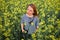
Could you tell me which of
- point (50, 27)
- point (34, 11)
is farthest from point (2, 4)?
point (50, 27)

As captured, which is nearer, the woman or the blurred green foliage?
the blurred green foliage

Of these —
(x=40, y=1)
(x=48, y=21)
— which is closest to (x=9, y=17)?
(x=48, y=21)

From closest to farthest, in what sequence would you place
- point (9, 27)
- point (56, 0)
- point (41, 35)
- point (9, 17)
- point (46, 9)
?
point (41, 35)
point (9, 27)
point (9, 17)
point (46, 9)
point (56, 0)

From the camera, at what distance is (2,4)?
521 cm

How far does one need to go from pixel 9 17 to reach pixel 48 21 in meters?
0.70

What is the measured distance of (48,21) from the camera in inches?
172

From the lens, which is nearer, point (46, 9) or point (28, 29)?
point (28, 29)

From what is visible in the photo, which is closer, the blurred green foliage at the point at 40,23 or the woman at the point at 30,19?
the blurred green foliage at the point at 40,23

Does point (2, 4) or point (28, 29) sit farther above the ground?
point (2, 4)

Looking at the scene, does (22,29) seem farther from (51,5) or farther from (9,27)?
(51,5)

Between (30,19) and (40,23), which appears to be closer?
(40,23)

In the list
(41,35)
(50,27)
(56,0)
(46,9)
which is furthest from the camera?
(56,0)

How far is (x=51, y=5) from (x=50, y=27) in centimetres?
155

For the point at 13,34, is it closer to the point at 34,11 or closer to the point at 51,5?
the point at 34,11
